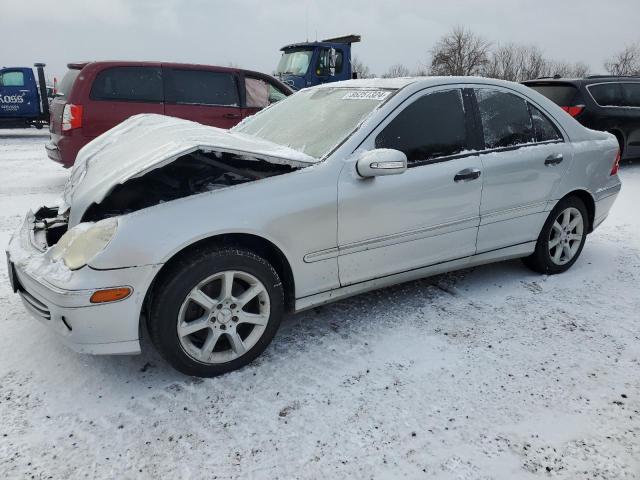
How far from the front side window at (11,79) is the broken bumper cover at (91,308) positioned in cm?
1383

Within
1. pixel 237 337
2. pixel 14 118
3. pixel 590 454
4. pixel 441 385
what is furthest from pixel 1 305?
pixel 14 118

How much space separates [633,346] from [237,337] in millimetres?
2236

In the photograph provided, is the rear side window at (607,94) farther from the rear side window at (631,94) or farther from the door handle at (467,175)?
the door handle at (467,175)

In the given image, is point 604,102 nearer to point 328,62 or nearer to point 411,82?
point 328,62

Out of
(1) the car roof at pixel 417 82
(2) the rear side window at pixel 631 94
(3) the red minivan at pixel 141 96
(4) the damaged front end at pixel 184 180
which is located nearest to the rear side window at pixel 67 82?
(3) the red minivan at pixel 141 96

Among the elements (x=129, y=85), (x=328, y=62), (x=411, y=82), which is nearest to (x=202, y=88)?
(x=129, y=85)

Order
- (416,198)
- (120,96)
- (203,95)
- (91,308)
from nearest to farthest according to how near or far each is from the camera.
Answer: (91,308), (416,198), (120,96), (203,95)

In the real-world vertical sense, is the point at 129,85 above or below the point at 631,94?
above

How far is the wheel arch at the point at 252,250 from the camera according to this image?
94.8 inches

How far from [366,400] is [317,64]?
10735 millimetres

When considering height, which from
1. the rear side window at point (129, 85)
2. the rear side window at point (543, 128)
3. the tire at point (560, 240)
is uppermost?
the rear side window at point (129, 85)

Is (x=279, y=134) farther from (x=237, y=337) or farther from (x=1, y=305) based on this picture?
(x=1, y=305)

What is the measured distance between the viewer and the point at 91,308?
2.25m

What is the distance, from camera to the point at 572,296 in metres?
3.57
